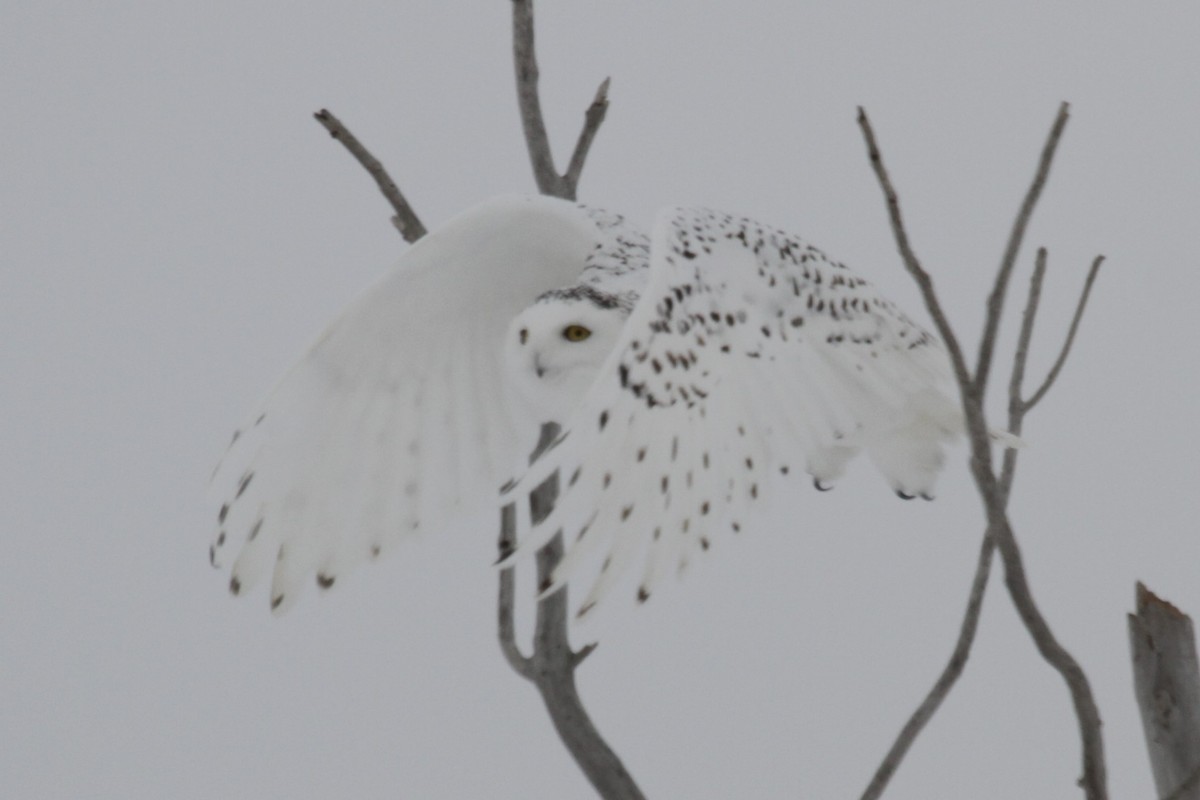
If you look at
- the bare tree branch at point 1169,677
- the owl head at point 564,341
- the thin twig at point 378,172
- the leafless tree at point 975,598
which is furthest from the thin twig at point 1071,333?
the thin twig at point 378,172

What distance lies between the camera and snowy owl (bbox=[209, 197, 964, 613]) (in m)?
0.76

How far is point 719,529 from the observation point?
783 millimetres

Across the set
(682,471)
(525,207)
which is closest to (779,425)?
(682,471)

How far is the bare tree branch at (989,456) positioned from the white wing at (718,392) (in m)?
0.10

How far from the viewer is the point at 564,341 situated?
0.91 metres

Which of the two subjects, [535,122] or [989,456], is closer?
[989,456]

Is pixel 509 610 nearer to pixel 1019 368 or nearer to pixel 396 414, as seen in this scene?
pixel 396 414

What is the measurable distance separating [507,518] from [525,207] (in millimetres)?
215

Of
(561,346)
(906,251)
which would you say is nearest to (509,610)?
(561,346)

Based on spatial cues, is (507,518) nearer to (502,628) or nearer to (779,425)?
(502,628)

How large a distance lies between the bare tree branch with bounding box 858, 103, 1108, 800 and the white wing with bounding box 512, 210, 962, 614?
0.33 ft

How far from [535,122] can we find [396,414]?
0.84 ft

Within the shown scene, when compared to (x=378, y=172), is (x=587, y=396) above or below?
below

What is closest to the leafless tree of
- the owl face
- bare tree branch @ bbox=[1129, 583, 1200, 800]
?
bare tree branch @ bbox=[1129, 583, 1200, 800]
